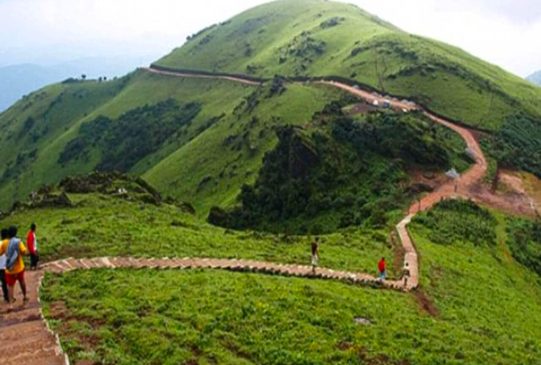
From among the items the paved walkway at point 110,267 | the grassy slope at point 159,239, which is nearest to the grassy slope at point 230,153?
the paved walkway at point 110,267

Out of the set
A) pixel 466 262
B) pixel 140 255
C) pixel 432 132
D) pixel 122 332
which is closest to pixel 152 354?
pixel 122 332

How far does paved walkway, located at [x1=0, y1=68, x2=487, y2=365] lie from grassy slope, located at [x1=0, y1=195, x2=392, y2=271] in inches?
74.3

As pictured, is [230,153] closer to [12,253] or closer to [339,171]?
[339,171]

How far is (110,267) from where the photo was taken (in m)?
34.6

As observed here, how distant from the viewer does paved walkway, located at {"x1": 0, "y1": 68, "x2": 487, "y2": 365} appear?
20531 millimetres

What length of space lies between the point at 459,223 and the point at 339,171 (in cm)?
1883

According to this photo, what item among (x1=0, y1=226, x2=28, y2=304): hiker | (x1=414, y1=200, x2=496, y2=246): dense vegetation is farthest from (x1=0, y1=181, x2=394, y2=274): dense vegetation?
(x1=0, y1=226, x2=28, y2=304): hiker

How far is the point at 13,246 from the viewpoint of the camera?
24750 mm

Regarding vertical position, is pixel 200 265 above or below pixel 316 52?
below

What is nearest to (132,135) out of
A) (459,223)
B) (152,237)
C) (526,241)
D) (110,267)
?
(459,223)

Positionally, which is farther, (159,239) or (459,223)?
(459,223)

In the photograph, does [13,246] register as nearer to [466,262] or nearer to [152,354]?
[152,354]

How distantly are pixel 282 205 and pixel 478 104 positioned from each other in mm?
51532

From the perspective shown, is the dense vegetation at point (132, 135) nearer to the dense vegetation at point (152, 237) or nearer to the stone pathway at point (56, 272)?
the dense vegetation at point (152, 237)
